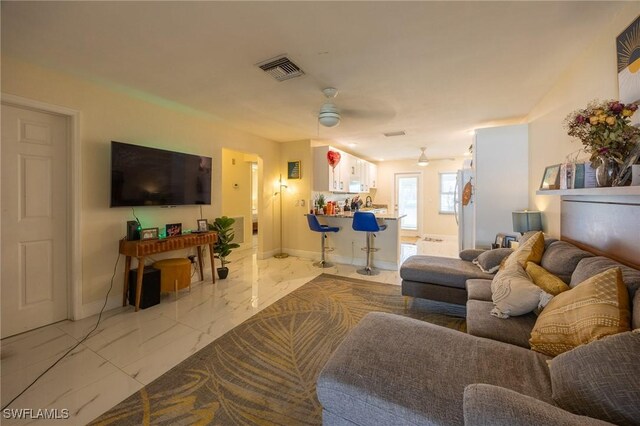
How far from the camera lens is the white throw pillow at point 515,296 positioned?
1709 mm

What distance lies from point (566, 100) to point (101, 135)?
193 inches

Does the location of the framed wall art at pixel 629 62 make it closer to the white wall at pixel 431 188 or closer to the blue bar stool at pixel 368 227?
the blue bar stool at pixel 368 227

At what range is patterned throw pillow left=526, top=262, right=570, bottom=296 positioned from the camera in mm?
1707

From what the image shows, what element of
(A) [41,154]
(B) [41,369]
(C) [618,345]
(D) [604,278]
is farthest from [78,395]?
(D) [604,278]

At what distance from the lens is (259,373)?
190cm

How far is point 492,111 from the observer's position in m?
3.62

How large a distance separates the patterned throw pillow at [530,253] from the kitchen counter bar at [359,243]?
2198 millimetres

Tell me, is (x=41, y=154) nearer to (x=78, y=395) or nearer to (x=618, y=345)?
(x=78, y=395)

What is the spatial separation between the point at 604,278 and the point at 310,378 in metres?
1.85

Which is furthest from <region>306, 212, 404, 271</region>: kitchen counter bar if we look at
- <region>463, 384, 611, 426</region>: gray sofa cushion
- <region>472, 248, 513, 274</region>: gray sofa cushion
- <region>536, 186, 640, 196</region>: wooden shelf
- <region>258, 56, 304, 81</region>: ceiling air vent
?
<region>463, 384, 611, 426</region>: gray sofa cushion

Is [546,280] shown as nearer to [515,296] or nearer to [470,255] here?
[515,296]

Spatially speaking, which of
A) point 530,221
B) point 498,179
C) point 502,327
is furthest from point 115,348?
point 498,179

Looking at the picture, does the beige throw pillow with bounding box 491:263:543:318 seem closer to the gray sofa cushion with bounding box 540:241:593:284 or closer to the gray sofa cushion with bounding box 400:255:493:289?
the gray sofa cushion with bounding box 540:241:593:284

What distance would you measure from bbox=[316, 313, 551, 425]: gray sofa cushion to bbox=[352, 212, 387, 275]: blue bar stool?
8.57 ft
